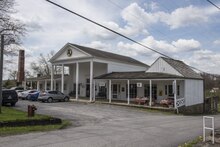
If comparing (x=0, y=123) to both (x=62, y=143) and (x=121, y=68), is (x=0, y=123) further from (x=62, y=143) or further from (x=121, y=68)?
(x=121, y=68)

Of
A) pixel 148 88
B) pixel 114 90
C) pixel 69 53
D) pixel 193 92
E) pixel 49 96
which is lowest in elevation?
pixel 49 96

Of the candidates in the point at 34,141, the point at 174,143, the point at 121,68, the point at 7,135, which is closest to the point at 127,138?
the point at 174,143

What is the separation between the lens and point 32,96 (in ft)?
136

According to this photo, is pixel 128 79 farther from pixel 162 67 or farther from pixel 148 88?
pixel 162 67

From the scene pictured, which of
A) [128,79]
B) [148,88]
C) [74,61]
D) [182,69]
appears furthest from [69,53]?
[182,69]

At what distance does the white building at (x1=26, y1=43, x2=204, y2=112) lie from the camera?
34.2 meters

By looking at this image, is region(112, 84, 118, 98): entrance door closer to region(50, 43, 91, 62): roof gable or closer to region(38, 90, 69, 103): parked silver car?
region(50, 43, 91, 62): roof gable

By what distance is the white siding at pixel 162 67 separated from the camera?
113 feet

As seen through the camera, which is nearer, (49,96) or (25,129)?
(25,129)

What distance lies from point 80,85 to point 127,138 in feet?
116

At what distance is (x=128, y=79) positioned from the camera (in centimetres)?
3559

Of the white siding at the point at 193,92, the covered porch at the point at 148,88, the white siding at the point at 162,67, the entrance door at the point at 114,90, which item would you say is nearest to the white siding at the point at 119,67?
the covered porch at the point at 148,88

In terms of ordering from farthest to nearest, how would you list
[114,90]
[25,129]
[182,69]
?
[114,90] → [182,69] → [25,129]

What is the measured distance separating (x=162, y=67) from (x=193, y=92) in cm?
482
